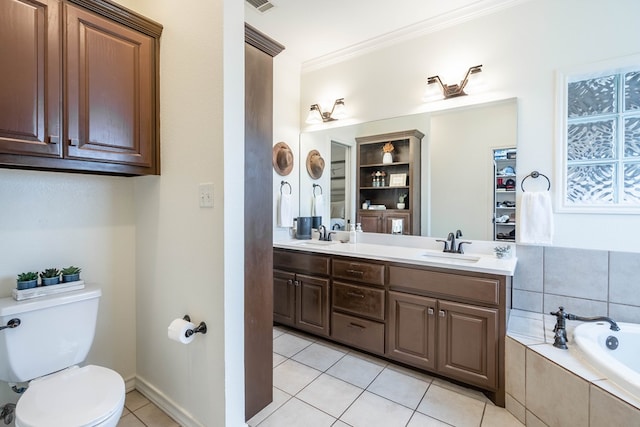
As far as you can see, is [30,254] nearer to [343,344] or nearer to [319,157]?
[343,344]

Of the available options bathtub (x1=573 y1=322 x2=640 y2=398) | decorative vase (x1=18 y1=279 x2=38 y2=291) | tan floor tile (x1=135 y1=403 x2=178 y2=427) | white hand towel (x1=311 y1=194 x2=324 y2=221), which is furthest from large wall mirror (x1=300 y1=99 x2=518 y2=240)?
decorative vase (x1=18 y1=279 x2=38 y2=291)

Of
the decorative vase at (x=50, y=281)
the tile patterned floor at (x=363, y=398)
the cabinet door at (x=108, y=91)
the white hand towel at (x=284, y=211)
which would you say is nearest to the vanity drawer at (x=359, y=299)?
the tile patterned floor at (x=363, y=398)

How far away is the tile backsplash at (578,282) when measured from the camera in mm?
1881

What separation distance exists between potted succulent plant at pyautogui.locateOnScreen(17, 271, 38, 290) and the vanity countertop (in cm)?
170

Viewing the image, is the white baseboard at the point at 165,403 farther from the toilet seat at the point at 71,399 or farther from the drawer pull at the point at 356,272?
the drawer pull at the point at 356,272

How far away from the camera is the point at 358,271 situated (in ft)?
7.77

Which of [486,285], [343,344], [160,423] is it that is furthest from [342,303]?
[160,423]

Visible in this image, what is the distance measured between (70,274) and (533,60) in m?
3.24

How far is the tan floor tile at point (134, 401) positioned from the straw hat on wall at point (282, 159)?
216 centimetres

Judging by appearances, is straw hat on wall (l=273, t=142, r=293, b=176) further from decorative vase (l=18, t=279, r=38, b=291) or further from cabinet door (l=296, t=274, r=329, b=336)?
decorative vase (l=18, t=279, r=38, b=291)

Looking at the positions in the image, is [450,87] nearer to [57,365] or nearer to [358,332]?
[358,332]

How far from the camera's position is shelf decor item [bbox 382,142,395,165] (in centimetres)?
282

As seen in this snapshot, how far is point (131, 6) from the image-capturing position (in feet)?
6.17

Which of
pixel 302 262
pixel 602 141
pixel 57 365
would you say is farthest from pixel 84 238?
pixel 602 141
